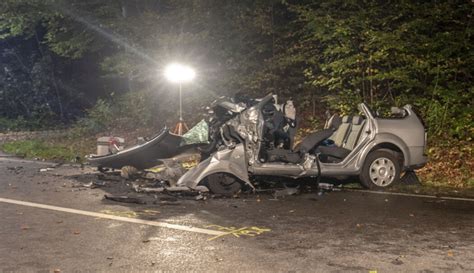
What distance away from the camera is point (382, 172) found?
9875mm

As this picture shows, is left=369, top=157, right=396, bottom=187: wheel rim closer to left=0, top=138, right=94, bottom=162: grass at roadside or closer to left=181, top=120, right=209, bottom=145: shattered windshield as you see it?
left=181, top=120, right=209, bottom=145: shattered windshield

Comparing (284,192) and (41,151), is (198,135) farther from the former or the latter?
(41,151)

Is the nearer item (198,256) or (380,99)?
(198,256)

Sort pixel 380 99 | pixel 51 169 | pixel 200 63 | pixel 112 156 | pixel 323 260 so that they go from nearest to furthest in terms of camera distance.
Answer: pixel 323 260
pixel 112 156
pixel 51 169
pixel 380 99
pixel 200 63

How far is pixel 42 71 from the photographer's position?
35.6 meters

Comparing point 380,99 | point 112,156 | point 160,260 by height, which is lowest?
point 160,260

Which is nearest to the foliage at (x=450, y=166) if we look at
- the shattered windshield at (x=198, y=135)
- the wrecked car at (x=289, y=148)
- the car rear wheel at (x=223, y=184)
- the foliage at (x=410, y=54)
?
the foliage at (x=410, y=54)

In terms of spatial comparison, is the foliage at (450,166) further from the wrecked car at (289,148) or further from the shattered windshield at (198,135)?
the shattered windshield at (198,135)

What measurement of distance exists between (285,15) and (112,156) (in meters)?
9.53

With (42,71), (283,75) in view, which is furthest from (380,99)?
(42,71)

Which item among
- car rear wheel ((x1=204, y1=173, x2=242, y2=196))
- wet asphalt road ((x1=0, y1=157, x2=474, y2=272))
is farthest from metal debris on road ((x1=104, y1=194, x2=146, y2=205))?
car rear wheel ((x1=204, y1=173, x2=242, y2=196))

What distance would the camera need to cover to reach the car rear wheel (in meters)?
9.20

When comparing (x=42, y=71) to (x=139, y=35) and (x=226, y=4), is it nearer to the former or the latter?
(x=139, y=35)

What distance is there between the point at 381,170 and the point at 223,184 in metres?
2.83
